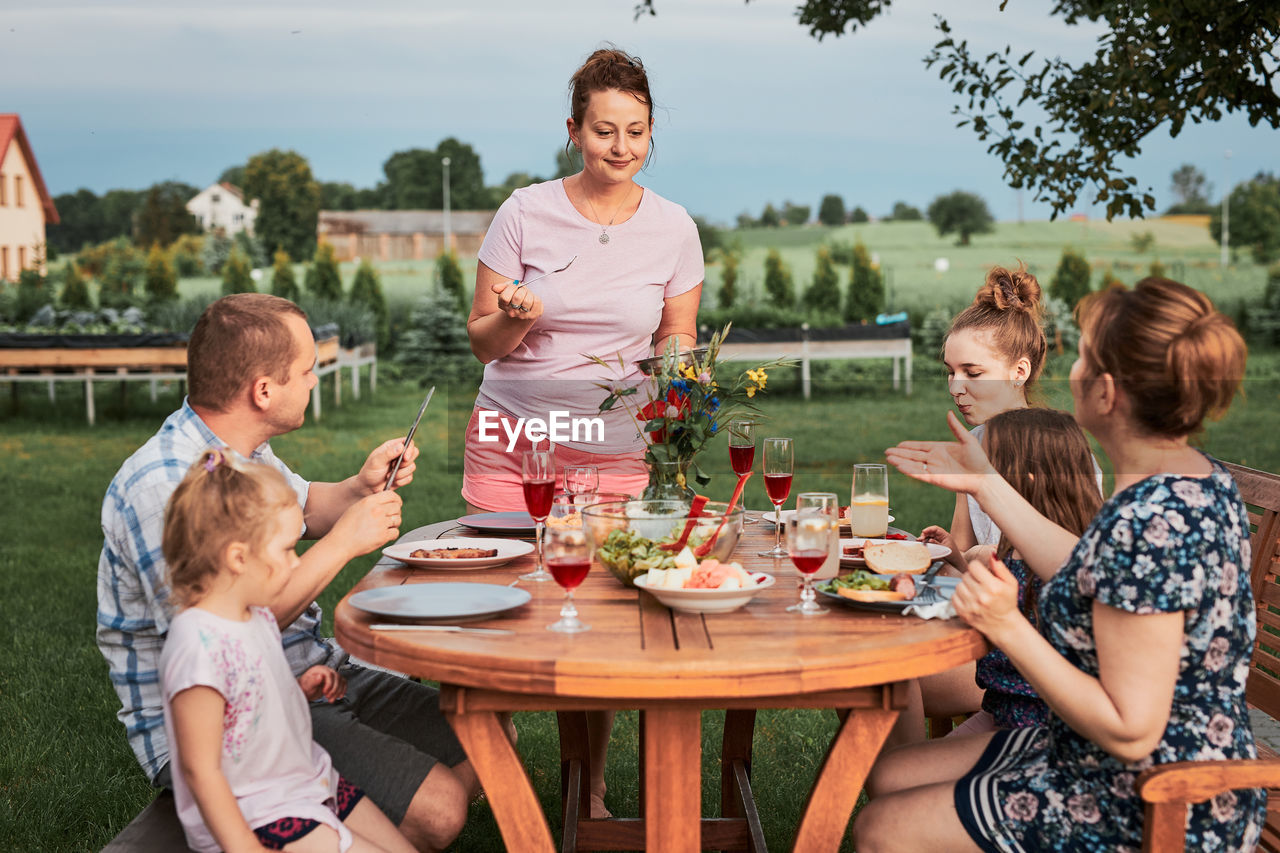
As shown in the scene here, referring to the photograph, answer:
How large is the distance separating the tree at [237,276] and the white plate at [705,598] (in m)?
15.3

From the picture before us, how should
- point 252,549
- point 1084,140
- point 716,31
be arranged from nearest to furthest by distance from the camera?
point 252,549 < point 1084,140 < point 716,31

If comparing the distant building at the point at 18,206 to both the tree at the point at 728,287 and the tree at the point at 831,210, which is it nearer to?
the tree at the point at 728,287

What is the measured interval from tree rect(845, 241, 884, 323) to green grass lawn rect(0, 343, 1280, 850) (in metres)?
1.23

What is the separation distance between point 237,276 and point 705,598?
16.1m

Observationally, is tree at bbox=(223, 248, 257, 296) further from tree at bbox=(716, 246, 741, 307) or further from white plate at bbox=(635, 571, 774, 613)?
white plate at bbox=(635, 571, 774, 613)

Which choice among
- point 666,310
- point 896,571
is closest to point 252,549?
point 896,571

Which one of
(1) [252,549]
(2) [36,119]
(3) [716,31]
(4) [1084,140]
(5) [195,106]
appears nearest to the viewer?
(1) [252,549]

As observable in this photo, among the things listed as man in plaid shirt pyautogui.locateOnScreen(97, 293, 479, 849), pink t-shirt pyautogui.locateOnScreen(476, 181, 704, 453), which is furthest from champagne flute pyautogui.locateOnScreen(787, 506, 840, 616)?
pink t-shirt pyautogui.locateOnScreen(476, 181, 704, 453)

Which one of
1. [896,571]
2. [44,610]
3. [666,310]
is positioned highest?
[666,310]

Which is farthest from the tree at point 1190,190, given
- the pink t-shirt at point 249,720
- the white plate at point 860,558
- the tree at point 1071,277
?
the pink t-shirt at point 249,720

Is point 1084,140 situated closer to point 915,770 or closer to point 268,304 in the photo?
point 915,770

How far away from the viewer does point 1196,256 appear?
19.9 meters

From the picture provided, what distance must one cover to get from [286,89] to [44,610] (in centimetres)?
1736

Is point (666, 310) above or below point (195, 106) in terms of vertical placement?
below
